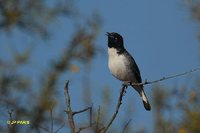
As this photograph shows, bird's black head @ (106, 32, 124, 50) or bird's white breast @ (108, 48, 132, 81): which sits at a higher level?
bird's black head @ (106, 32, 124, 50)

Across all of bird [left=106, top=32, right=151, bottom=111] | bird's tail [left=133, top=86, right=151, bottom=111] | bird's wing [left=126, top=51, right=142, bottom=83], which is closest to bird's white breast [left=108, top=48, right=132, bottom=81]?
bird [left=106, top=32, right=151, bottom=111]

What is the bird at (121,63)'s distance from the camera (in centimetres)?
783

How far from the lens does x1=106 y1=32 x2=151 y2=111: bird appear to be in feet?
25.7

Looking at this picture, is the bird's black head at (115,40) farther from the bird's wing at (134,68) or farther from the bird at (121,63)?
the bird's wing at (134,68)

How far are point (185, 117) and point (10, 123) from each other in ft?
20.6

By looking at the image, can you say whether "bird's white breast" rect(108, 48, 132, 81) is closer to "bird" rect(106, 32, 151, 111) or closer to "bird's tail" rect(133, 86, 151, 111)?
"bird" rect(106, 32, 151, 111)

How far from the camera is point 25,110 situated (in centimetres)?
697

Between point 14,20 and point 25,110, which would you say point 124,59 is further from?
point 14,20

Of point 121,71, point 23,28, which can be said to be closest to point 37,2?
point 23,28

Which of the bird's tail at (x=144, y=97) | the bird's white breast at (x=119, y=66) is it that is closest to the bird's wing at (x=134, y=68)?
the bird's white breast at (x=119, y=66)

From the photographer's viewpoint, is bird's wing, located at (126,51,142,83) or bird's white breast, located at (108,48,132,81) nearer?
bird's white breast, located at (108,48,132,81)

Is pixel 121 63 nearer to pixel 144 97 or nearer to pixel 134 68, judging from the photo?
pixel 134 68

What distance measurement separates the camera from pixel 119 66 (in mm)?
7816

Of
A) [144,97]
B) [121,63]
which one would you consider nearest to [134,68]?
[121,63]
